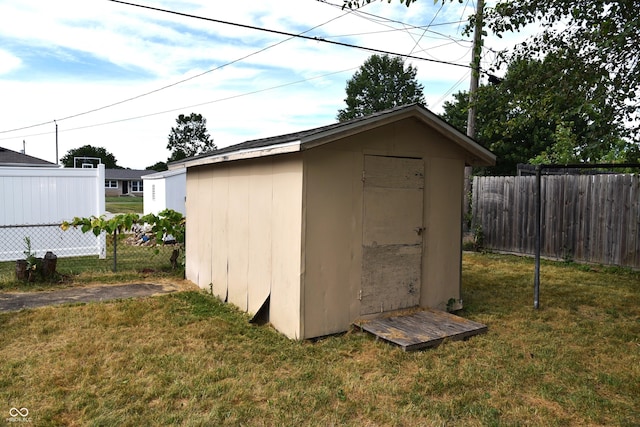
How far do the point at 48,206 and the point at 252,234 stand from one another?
599 centimetres

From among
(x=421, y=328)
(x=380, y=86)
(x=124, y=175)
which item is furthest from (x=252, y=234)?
(x=124, y=175)

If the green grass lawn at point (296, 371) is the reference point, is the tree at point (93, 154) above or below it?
above

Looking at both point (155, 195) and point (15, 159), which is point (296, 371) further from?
point (15, 159)

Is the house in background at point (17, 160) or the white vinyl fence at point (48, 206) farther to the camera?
the house in background at point (17, 160)

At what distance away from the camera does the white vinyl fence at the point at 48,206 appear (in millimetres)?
8594

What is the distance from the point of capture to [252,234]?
5.16m

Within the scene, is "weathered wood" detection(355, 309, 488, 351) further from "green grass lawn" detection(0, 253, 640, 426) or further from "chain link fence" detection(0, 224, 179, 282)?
"chain link fence" detection(0, 224, 179, 282)

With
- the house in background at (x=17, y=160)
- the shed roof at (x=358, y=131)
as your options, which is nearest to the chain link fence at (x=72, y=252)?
the shed roof at (x=358, y=131)

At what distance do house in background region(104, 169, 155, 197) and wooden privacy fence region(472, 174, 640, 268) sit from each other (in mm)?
44100

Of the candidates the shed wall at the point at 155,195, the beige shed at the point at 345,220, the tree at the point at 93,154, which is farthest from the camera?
the tree at the point at 93,154

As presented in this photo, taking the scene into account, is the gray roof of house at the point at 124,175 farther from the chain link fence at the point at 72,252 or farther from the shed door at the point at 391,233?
the shed door at the point at 391,233

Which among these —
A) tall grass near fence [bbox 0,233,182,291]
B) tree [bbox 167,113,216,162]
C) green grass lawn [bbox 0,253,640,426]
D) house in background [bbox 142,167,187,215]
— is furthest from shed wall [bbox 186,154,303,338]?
tree [bbox 167,113,216,162]

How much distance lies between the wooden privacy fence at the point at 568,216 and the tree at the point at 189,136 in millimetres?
48285

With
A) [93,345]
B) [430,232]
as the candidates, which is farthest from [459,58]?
[93,345]
